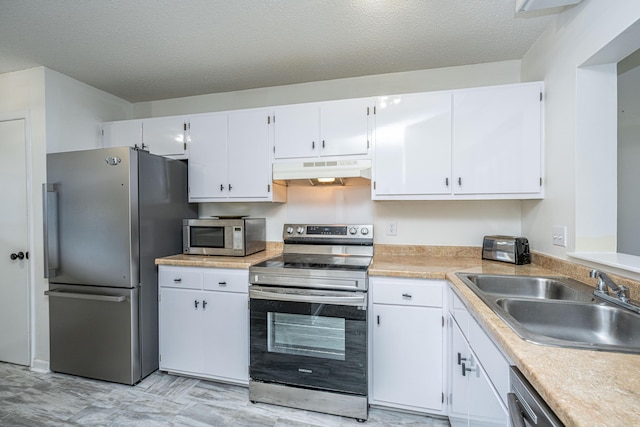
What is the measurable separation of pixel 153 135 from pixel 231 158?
0.80m

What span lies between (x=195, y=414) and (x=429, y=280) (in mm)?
1711

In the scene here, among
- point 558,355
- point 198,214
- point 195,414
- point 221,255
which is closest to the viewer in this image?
point 558,355

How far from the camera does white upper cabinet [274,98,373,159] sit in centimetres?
220

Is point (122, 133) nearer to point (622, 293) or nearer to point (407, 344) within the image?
point (407, 344)

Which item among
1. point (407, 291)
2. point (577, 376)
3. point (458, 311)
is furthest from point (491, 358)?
→ point (407, 291)

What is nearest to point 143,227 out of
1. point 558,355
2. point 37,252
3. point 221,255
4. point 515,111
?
point 221,255

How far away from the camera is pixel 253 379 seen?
1.96 m

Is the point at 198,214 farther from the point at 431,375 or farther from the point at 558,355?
the point at 558,355

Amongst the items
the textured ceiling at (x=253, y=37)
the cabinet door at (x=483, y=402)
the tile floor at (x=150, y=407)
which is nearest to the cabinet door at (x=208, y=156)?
the textured ceiling at (x=253, y=37)

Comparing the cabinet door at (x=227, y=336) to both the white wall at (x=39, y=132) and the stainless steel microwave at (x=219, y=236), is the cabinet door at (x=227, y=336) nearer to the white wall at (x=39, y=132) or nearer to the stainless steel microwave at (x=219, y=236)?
the stainless steel microwave at (x=219, y=236)

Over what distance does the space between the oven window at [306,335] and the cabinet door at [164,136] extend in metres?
1.68

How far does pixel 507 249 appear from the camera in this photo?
6.59 feet

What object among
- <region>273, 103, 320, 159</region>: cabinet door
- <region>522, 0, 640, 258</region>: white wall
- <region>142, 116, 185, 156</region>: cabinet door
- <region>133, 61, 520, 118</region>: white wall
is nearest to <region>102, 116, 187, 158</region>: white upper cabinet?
<region>142, 116, 185, 156</region>: cabinet door

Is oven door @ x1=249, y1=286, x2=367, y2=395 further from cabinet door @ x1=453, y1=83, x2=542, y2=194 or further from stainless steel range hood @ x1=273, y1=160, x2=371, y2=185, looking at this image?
cabinet door @ x1=453, y1=83, x2=542, y2=194
